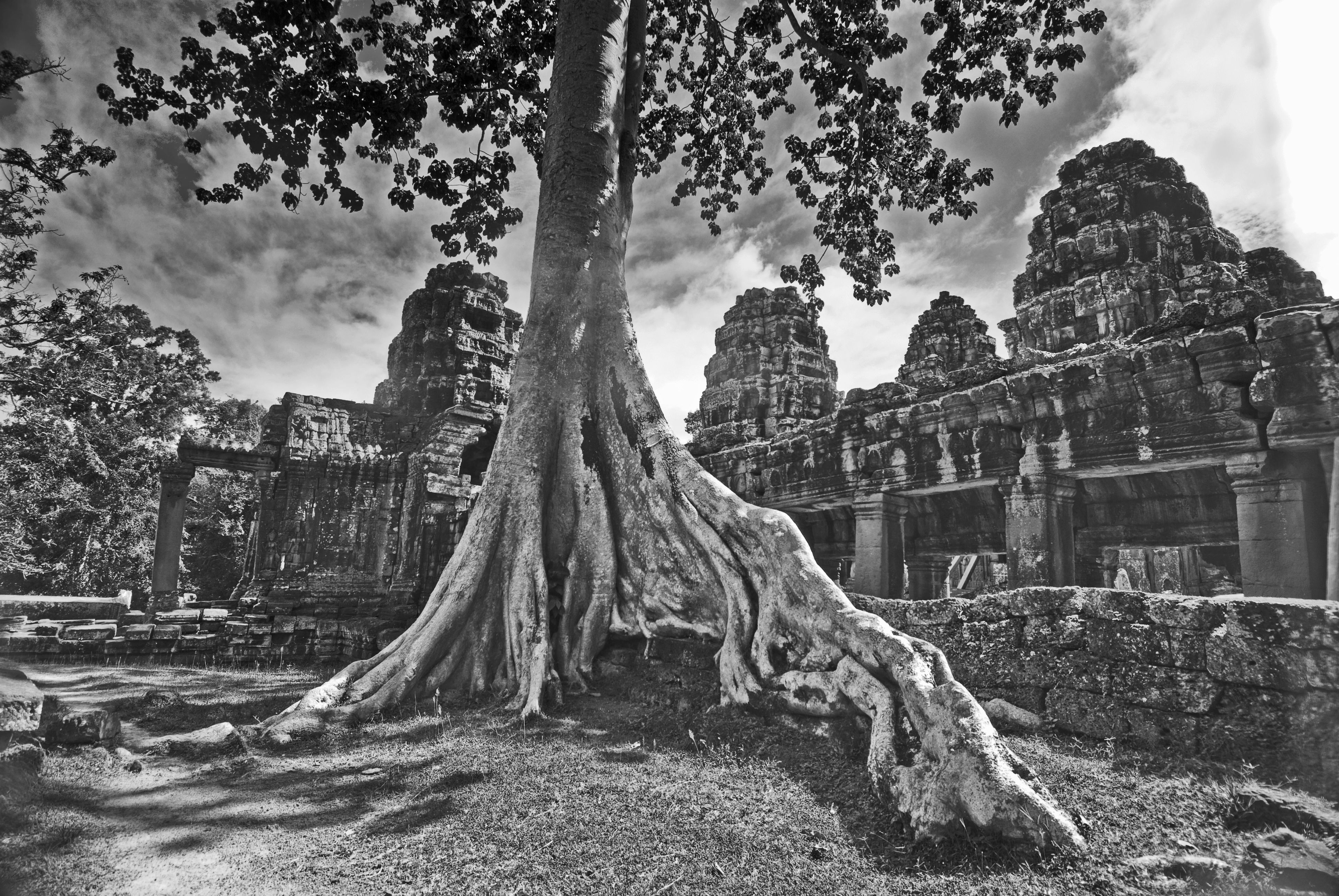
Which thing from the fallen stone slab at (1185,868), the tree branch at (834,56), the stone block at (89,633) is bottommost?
the stone block at (89,633)

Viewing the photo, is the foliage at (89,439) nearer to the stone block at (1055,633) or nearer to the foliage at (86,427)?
the foliage at (86,427)

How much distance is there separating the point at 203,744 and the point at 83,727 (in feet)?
1.83

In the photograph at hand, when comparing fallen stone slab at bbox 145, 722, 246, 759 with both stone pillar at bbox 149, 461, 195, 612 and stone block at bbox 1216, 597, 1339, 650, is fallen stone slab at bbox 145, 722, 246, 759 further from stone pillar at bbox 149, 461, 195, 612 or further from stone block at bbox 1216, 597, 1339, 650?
stone pillar at bbox 149, 461, 195, 612

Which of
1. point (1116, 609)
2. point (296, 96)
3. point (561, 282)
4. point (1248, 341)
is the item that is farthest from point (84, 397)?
point (1248, 341)

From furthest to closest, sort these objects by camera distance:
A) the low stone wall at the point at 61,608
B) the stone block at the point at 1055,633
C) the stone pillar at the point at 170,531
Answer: the stone pillar at the point at 170,531 → the low stone wall at the point at 61,608 → the stone block at the point at 1055,633

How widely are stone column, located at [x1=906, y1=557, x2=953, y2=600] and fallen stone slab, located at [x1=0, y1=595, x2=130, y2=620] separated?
1349 cm

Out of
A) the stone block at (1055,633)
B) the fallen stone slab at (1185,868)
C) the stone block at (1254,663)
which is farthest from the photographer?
the stone block at (1055,633)

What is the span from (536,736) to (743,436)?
9169 millimetres

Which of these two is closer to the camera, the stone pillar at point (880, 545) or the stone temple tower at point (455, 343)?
the stone pillar at point (880, 545)

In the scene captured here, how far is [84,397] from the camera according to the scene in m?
11.1

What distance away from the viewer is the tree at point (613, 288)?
3.43 m

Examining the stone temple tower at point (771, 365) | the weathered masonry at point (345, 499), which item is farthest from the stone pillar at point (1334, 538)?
the stone temple tower at point (771, 365)

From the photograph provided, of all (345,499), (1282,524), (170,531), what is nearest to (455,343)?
(345,499)

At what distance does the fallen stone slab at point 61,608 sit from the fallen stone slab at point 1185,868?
14712mm
